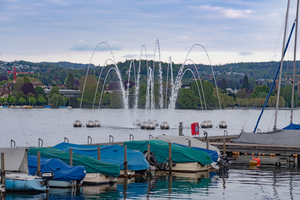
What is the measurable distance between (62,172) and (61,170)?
0.21 m

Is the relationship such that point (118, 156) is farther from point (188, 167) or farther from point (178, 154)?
point (188, 167)

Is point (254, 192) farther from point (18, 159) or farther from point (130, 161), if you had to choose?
point (18, 159)

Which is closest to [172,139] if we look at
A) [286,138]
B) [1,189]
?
[286,138]

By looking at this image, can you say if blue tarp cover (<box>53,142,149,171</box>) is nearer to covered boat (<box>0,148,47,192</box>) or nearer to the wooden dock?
covered boat (<box>0,148,47,192</box>)

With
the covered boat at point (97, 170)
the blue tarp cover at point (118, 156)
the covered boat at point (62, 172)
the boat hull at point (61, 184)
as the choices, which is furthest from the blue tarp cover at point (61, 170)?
the blue tarp cover at point (118, 156)

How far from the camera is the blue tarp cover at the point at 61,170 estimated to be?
114 ft

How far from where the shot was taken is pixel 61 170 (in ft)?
115

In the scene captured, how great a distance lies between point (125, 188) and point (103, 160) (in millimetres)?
4858

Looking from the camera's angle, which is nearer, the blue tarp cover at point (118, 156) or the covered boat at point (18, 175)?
the covered boat at point (18, 175)

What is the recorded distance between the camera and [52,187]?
34969 millimetres

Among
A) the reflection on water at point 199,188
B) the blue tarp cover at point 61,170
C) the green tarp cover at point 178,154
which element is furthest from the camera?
the green tarp cover at point 178,154

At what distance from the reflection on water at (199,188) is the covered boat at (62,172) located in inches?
29.2

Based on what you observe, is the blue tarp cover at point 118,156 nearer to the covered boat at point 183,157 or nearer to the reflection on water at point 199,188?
the reflection on water at point 199,188

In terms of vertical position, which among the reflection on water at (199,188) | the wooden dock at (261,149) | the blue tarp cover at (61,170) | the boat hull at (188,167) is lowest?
the reflection on water at (199,188)
